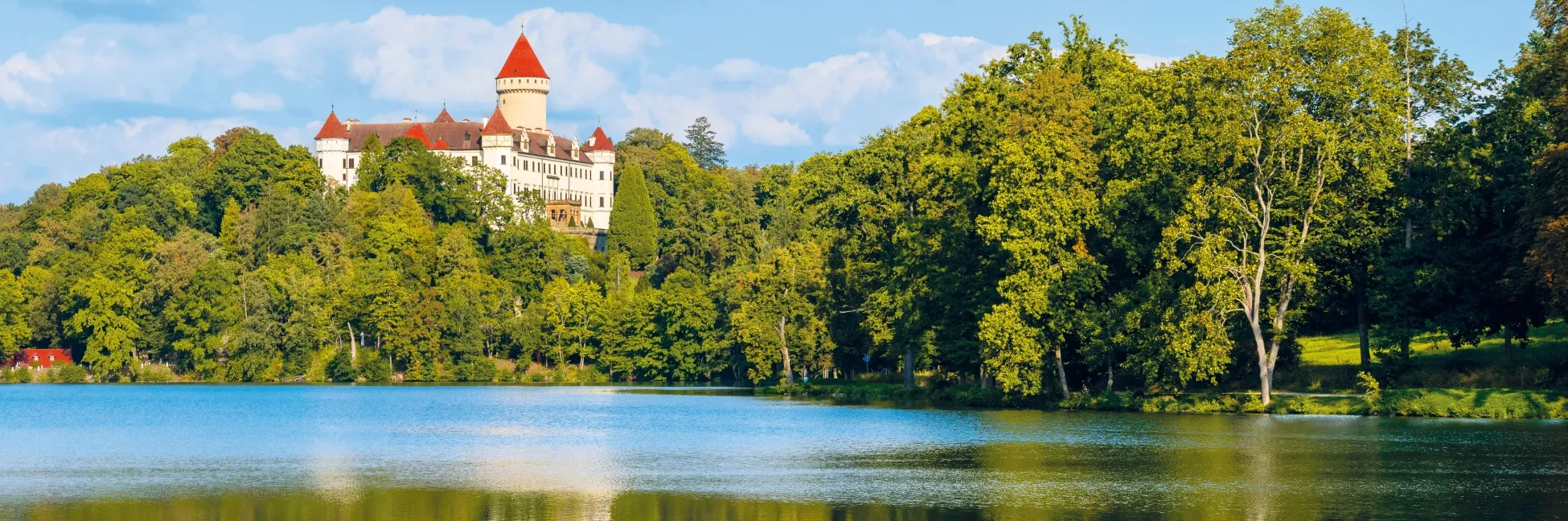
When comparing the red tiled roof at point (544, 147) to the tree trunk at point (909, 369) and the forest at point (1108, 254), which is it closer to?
the forest at point (1108, 254)

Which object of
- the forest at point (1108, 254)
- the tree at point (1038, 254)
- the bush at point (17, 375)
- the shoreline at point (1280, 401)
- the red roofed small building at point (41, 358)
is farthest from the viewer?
the red roofed small building at point (41, 358)

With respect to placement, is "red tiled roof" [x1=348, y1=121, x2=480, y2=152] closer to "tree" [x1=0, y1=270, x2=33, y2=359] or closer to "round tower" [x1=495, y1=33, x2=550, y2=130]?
"round tower" [x1=495, y1=33, x2=550, y2=130]

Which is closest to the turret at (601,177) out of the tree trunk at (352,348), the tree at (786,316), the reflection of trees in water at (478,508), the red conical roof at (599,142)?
the red conical roof at (599,142)

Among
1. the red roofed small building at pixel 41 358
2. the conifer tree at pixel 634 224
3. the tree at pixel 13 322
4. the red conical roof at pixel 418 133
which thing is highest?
the red conical roof at pixel 418 133

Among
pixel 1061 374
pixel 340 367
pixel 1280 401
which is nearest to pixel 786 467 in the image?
pixel 1280 401

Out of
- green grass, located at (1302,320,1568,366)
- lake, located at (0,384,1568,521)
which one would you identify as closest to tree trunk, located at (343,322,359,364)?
lake, located at (0,384,1568,521)

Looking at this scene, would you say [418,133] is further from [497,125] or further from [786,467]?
[786,467]

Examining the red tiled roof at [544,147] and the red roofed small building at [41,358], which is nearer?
the red roofed small building at [41,358]

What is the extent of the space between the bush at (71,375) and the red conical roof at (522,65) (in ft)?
255

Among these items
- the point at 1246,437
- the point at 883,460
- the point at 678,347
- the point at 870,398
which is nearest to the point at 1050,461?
the point at 883,460

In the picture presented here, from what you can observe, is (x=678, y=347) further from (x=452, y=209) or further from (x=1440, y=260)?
(x=1440, y=260)

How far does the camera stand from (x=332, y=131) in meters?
174

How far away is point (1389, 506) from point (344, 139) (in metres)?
158

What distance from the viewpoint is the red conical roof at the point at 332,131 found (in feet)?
569
